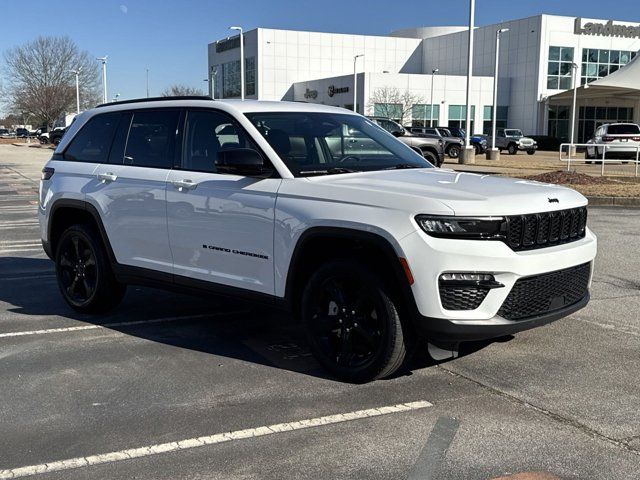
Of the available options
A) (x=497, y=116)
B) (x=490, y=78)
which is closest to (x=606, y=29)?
(x=490, y=78)

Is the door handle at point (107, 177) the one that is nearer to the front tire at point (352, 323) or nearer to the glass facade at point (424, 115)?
the front tire at point (352, 323)

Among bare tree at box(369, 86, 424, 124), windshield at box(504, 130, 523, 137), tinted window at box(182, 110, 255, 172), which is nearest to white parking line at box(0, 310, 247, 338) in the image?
tinted window at box(182, 110, 255, 172)

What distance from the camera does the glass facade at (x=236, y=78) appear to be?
83250 mm

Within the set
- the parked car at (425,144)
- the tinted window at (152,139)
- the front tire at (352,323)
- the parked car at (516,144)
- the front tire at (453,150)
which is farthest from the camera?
the parked car at (516,144)

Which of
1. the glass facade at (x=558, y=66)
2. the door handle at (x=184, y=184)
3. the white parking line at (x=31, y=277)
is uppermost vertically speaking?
the glass facade at (x=558, y=66)

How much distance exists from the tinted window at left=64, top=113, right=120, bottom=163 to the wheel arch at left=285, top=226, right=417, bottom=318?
8.41 ft

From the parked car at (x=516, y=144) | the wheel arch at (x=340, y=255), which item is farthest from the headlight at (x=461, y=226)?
the parked car at (x=516, y=144)

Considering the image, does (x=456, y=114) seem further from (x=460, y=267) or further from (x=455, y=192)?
(x=460, y=267)

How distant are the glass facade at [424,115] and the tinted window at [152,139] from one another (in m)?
64.3

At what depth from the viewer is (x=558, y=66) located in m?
69.9

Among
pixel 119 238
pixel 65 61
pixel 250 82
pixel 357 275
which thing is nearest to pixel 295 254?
pixel 357 275

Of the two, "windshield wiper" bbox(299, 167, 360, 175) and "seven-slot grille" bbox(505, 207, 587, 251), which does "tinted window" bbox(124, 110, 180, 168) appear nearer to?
"windshield wiper" bbox(299, 167, 360, 175)

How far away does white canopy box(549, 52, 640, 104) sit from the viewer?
53250 millimetres

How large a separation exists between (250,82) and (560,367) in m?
82.1
